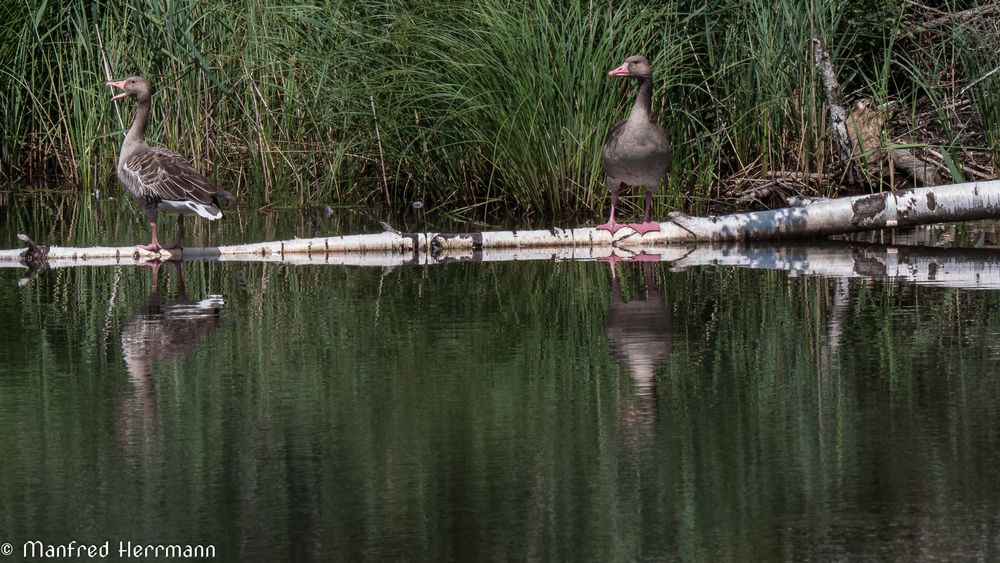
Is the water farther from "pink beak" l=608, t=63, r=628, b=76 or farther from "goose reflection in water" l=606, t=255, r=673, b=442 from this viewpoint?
"pink beak" l=608, t=63, r=628, b=76

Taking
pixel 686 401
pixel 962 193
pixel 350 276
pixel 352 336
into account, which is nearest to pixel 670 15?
pixel 962 193

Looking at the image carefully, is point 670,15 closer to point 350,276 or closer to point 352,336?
point 350,276

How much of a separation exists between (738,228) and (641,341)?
424cm

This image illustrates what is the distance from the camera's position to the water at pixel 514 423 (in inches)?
186

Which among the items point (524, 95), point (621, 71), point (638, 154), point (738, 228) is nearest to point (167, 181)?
point (524, 95)

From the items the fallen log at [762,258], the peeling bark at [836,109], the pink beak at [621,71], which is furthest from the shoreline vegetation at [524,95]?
the fallen log at [762,258]

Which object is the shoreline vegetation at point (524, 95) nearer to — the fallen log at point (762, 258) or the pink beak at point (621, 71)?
the pink beak at point (621, 71)

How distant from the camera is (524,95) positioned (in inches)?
515

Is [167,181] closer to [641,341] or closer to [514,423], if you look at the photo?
[641,341]

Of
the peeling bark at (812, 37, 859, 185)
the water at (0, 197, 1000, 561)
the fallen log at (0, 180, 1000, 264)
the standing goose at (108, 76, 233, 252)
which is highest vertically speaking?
the peeling bark at (812, 37, 859, 185)

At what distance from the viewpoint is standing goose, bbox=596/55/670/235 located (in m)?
11.6

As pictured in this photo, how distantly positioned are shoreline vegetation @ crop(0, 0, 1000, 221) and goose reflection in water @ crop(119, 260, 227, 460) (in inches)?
168

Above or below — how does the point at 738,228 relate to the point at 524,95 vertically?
below

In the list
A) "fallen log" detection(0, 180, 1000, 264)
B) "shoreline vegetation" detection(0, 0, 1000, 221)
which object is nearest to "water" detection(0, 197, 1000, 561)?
"fallen log" detection(0, 180, 1000, 264)
